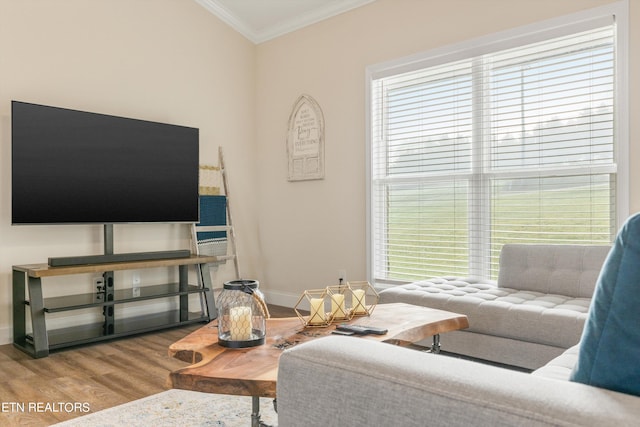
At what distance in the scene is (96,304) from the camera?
3.58 m

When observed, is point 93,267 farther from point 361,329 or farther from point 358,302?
point 361,329

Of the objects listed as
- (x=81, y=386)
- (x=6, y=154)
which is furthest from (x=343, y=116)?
(x=81, y=386)

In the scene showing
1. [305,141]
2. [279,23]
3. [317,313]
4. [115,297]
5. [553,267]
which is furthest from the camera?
[279,23]

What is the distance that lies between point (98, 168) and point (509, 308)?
3.07m

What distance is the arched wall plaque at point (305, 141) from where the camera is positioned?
4.77 meters

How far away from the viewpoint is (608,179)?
3199mm

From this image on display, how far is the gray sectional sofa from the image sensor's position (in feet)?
8.29

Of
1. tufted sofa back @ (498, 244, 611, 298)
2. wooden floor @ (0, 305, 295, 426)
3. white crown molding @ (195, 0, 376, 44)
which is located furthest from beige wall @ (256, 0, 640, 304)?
wooden floor @ (0, 305, 295, 426)

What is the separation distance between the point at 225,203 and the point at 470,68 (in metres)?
2.61

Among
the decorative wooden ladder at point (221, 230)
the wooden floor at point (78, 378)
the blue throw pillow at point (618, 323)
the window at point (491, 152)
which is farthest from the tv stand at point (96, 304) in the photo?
the blue throw pillow at point (618, 323)

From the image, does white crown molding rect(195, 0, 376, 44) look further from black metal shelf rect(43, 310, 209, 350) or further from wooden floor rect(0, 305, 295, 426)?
wooden floor rect(0, 305, 295, 426)

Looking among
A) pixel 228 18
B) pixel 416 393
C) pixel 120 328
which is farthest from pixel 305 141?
pixel 416 393

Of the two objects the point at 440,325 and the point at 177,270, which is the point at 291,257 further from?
the point at 440,325

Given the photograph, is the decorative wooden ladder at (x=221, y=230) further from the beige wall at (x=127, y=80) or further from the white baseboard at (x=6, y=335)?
the white baseboard at (x=6, y=335)
